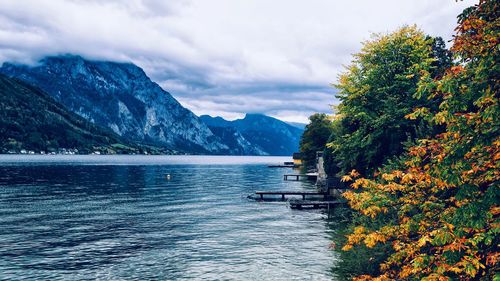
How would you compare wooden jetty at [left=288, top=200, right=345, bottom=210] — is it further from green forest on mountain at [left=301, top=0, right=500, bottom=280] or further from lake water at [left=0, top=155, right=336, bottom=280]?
green forest on mountain at [left=301, top=0, right=500, bottom=280]

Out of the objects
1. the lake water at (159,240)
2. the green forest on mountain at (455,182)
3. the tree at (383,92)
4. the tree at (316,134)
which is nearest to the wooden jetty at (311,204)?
the lake water at (159,240)

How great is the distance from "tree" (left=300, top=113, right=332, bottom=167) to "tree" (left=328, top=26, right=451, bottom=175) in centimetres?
9942

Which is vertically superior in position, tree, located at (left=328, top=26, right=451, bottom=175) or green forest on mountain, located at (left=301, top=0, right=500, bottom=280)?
tree, located at (left=328, top=26, right=451, bottom=175)

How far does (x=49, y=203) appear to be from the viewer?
5997 cm

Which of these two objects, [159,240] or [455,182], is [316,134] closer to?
[159,240]

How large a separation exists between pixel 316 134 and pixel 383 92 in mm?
108550

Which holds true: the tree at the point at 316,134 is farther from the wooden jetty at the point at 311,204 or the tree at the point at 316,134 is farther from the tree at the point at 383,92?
the tree at the point at 383,92

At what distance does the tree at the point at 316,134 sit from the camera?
15138 centimetres

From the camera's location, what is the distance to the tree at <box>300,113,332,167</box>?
497 ft

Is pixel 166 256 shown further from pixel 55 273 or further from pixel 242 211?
pixel 242 211

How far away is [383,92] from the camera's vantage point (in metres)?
44.7

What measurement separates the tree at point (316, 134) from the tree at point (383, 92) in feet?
326

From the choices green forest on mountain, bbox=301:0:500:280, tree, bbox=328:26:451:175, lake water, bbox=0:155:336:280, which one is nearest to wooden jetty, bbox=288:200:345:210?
lake water, bbox=0:155:336:280

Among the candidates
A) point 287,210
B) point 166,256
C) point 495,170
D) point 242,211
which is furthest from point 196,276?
point 287,210
